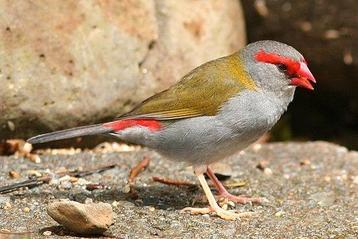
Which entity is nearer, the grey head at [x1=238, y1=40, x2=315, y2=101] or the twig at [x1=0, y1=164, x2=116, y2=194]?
the twig at [x1=0, y1=164, x2=116, y2=194]

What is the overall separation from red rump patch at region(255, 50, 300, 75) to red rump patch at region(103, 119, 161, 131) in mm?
862

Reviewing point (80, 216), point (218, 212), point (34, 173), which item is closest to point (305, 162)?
point (218, 212)

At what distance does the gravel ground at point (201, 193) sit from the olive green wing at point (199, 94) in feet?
2.04

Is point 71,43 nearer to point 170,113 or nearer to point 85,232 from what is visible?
point 170,113

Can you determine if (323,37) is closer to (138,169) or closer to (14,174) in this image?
(138,169)

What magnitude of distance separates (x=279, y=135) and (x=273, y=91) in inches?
124

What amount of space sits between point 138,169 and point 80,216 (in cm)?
168

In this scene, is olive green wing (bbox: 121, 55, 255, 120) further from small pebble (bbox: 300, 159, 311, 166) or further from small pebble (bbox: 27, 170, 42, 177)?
small pebble (bbox: 300, 159, 311, 166)

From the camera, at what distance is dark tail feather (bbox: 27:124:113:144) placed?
4965 millimetres

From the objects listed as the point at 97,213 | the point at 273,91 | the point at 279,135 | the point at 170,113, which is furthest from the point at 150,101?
the point at 279,135

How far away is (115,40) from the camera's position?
20.7 ft

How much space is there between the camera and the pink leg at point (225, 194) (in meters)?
5.37

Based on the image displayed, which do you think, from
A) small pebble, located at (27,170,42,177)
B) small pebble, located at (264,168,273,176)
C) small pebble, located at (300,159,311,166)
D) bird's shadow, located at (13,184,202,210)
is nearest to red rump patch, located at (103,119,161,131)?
bird's shadow, located at (13,184,202,210)

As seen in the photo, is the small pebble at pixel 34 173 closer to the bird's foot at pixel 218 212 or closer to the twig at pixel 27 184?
the twig at pixel 27 184
